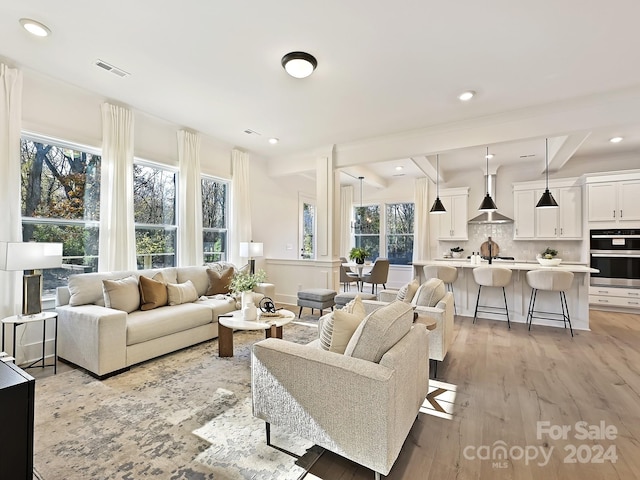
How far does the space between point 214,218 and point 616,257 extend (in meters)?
7.30

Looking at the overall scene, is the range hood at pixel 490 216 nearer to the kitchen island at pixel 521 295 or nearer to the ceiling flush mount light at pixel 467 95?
the kitchen island at pixel 521 295

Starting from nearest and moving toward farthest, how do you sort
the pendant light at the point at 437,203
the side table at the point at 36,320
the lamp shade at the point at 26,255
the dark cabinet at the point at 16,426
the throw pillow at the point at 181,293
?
the dark cabinet at the point at 16,426 < the lamp shade at the point at 26,255 < the side table at the point at 36,320 < the throw pillow at the point at 181,293 < the pendant light at the point at 437,203

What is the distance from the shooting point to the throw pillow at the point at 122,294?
329 cm

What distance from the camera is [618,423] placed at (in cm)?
219

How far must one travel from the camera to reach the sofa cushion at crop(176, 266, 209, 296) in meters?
4.34

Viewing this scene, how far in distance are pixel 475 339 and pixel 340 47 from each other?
3.81 m

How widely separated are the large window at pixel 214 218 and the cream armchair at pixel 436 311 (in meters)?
3.24

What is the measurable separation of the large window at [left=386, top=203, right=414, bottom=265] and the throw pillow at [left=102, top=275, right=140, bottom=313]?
660 centimetres

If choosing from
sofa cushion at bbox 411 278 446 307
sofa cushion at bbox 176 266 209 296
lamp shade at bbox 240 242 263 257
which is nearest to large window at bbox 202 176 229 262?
lamp shade at bbox 240 242 263 257

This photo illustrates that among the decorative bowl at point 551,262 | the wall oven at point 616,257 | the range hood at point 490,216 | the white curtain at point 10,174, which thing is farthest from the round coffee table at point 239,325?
the wall oven at point 616,257

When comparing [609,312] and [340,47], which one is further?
[609,312]

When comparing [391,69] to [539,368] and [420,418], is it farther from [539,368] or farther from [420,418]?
[539,368]

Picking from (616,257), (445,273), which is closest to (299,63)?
(445,273)

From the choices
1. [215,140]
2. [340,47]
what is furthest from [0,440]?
[215,140]
